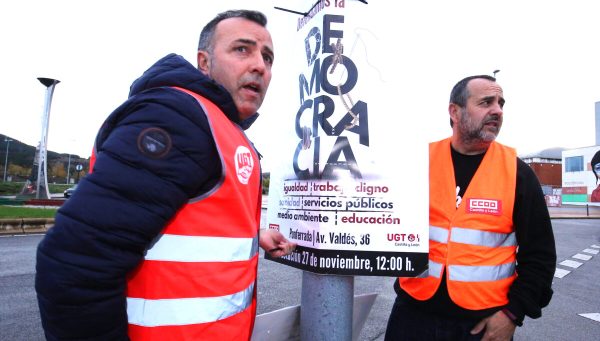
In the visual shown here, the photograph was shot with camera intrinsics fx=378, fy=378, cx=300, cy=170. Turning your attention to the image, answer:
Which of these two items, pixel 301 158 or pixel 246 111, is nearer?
pixel 246 111

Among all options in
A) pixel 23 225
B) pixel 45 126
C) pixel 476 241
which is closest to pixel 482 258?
pixel 476 241

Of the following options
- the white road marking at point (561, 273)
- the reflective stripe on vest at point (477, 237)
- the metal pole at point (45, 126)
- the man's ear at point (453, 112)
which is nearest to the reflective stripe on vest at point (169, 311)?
the reflective stripe on vest at point (477, 237)

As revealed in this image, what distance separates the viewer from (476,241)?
2.13 m

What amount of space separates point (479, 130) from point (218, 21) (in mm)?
1700

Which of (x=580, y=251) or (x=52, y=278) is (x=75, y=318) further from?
(x=580, y=251)

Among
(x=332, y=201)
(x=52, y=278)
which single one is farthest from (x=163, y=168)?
(x=332, y=201)

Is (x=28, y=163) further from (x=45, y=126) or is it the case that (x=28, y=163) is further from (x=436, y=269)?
(x=436, y=269)

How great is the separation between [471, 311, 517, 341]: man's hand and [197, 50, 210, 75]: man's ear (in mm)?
1901

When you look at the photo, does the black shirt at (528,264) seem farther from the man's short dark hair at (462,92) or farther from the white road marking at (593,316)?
the white road marking at (593,316)

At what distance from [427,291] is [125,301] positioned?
1636mm

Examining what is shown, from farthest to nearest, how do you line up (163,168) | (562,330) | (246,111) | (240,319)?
1. (562,330)
2. (246,111)
3. (240,319)
4. (163,168)

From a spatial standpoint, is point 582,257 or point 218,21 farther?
point 582,257

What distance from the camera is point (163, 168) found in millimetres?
1060

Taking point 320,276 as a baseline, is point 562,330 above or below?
below
